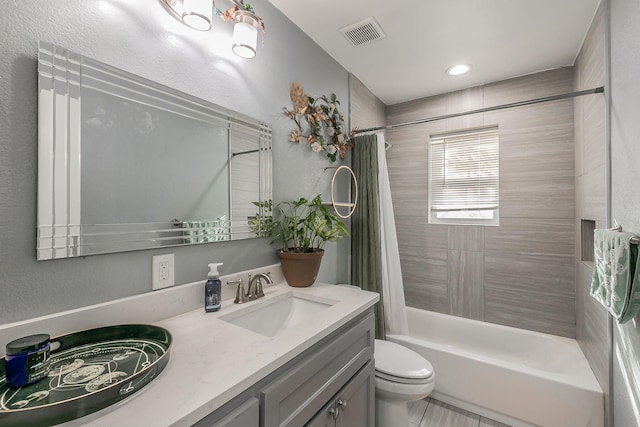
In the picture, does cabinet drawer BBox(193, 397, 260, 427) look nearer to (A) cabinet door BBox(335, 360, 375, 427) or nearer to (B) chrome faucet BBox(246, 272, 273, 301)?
(A) cabinet door BBox(335, 360, 375, 427)

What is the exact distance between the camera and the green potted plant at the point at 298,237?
56.9 inches

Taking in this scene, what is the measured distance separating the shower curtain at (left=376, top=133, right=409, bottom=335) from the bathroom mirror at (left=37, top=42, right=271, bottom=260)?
3.71 feet

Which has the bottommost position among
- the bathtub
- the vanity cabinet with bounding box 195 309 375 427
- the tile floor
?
the tile floor

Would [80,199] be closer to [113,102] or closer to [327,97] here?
[113,102]

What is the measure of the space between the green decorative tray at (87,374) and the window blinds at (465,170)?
8.07ft

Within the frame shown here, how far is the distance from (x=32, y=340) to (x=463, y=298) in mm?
2721

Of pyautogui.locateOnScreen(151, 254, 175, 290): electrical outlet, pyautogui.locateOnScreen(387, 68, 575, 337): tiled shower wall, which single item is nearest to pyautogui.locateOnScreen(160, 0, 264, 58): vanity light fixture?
pyautogui.locateOnScreen(151, 254, 175, 290): electrical outlet

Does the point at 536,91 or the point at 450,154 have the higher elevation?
the point at 536,91

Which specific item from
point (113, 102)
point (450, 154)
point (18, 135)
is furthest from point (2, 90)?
point (450, 154)

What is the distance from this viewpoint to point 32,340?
2.00 feet

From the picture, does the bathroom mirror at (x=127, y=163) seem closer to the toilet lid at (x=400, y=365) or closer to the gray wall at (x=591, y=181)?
the toilet lid at (x=400, y=365)

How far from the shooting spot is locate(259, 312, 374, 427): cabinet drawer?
0.75m

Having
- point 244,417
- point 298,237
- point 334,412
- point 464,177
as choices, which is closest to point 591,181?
point 464,177

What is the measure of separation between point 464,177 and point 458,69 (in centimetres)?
90
